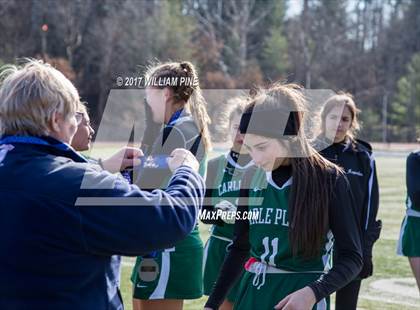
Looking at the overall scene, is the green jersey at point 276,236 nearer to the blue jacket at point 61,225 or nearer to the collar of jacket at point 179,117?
the blue jacket at point 61,225

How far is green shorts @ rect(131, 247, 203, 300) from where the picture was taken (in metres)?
4.19

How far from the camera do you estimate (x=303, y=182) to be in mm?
2934

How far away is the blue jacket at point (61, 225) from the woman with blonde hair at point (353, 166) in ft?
9.93

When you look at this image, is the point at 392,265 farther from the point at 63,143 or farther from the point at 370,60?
the point at 370,60

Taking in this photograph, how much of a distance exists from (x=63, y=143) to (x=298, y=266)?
1.23 metres

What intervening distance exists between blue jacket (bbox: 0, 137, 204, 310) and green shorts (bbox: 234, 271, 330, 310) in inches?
35.4

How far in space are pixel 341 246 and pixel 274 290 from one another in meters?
0.37

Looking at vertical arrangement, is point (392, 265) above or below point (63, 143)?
below

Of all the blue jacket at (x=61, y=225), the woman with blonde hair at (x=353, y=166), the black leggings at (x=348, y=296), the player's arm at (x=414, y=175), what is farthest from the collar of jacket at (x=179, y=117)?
the player's arm at (x=414, y=175)

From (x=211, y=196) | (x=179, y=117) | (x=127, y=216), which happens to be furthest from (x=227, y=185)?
(x=127, y=216)

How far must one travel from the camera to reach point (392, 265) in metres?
9.04

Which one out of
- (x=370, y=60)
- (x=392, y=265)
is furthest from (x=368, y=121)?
(x=392, y=265)

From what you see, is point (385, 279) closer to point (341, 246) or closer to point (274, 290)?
point (274, 290)

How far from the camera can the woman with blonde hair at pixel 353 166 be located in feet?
16.6
